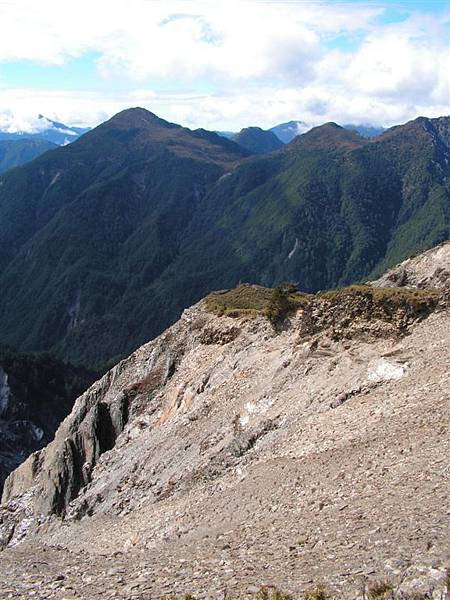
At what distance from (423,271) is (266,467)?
38913mm

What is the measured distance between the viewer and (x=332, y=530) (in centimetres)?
2005

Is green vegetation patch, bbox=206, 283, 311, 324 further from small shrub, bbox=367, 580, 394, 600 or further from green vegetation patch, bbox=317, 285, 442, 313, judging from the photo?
small shrub, bbox=367, 580, 394, 600

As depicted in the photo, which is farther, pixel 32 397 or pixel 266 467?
pixel 32 397

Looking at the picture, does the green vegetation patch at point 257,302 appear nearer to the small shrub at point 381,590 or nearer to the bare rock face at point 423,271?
the bare rock face at point 423,271

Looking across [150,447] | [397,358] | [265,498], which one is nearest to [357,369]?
[397,358]

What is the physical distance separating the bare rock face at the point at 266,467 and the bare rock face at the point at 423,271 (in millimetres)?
18722

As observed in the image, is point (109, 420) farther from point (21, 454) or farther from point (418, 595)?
point (21, 454)

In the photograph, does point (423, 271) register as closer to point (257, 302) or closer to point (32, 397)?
point (257, 302)

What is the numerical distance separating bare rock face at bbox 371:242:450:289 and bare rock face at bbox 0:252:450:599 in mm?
18722

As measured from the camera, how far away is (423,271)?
6056 cm

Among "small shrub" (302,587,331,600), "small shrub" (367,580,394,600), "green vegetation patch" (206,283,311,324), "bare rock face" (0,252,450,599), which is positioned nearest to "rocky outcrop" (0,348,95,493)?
"bare rock face" (0,252,450,599)

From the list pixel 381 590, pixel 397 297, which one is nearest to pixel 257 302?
pixel 397 297

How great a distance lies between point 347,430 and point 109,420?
35.0 metres

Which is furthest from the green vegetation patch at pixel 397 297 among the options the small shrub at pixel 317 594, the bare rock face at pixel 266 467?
the small shrub at pixel 317 594
